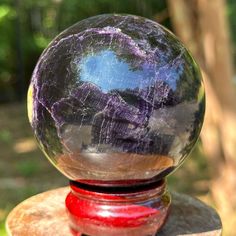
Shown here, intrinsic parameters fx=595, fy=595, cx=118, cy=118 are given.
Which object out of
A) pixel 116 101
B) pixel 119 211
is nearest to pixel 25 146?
pixel 119 211

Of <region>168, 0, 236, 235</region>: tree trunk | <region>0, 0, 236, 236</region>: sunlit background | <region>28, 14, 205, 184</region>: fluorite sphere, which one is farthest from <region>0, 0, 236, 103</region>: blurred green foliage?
<region>28, 14, 205, 184</region>: fluorite sphere

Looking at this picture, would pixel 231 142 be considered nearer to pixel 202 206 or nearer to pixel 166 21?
pixel 202 206

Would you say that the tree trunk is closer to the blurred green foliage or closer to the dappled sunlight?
the dappled sunlight

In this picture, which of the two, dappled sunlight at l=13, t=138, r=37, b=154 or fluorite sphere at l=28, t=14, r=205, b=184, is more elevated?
fluorite sphere at l=28, t=14, r=205, b=184

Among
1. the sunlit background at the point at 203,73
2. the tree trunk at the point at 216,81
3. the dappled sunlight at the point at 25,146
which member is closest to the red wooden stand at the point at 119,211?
the sunlit background at the point at 203,73

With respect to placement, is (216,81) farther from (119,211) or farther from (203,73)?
(119,211)

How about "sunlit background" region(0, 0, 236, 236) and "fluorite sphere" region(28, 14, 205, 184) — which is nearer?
"fluorite sphere" region(28, 14, 205, 184)

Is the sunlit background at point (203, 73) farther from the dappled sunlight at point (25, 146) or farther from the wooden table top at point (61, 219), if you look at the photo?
the wooden table top at point (61, 219)
